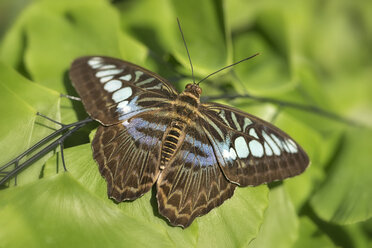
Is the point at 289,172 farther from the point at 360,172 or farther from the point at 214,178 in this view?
the point at 360,172

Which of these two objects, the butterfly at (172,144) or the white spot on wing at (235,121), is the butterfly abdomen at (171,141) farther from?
the white spot on wing at (235,121)

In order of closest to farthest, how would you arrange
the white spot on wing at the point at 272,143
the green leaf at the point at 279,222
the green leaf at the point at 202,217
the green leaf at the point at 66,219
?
the green leaf at the point at 66,219
the green leaf at the point at 202,217
the white spot on wing at the point at 272,143
the green leaf at the point at 279,222

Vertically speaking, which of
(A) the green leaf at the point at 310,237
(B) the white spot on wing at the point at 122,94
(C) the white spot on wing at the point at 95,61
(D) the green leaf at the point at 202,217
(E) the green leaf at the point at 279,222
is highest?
(C) the white spot on wing at the point at 95,61

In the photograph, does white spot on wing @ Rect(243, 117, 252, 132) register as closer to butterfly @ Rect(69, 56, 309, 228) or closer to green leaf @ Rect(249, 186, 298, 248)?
butterfly @ Rect(69, 56, 309, 228)

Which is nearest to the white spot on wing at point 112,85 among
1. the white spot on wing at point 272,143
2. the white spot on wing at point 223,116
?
the white spot on wing at point 223,116

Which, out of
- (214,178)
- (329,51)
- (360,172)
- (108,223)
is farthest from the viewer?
(329,51)

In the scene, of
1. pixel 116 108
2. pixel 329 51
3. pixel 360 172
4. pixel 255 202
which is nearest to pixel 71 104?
pixel 116 108

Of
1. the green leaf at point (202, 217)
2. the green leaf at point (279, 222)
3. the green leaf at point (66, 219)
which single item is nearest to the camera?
the green leaf at point (66, 219)
